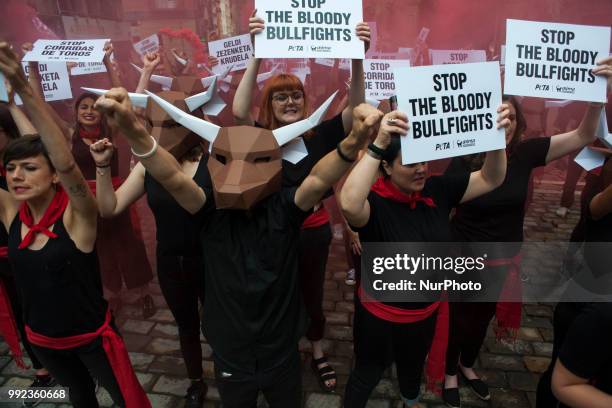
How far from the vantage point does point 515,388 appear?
338 cm

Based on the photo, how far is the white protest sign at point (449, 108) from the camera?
2129mm

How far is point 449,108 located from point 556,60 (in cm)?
108

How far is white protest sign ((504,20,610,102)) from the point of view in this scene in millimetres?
2627

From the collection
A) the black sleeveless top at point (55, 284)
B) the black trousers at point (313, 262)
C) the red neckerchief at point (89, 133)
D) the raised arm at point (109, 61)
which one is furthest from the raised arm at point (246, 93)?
the raised arm at point (109, 61)

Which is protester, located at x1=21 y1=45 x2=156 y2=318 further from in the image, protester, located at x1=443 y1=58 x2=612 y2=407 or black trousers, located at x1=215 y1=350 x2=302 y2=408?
protester, located at x1=443 y1=58 x2=612 y2=407

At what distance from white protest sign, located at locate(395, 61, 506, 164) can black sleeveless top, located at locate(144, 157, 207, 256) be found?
Answer: 4.39ft

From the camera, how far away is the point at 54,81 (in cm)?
517

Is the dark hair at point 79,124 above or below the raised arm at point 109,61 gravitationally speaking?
below

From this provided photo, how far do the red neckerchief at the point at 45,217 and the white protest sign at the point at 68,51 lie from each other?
7.64ft

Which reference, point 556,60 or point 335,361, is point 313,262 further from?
point 556,60

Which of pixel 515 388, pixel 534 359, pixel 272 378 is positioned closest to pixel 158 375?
pixel 272 378

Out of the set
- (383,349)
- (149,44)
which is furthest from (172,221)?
(149,44)

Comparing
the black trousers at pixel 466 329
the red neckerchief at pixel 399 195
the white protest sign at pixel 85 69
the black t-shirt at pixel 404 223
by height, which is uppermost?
the white protest sign at pixel 85 69

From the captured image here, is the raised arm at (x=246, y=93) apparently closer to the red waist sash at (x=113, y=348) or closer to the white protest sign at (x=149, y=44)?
the red waist sash at (x=113, y=348)
